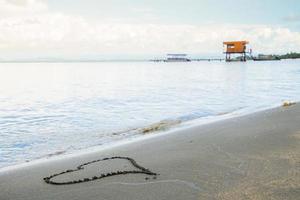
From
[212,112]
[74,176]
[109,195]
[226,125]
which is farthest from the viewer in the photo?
[212,112]

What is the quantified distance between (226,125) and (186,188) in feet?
21.9

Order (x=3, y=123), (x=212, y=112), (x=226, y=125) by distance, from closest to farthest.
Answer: (x=226, y=125) → (x=3, y=123) → (x=212, y=112)

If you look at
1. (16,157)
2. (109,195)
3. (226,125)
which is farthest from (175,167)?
(226,125)

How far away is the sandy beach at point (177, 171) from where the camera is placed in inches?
216

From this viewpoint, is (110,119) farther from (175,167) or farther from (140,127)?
(175,167)

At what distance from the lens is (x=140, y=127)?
13930mm

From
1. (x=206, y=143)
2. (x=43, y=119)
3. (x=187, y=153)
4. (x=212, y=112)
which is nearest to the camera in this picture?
(x=187, y=153)

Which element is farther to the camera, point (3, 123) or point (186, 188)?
point (3, 123)

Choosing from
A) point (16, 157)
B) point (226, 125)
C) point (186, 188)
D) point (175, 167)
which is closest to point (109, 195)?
point (186, 188)

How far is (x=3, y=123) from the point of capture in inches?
601

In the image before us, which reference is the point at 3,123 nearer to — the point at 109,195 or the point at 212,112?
the point at 212,112

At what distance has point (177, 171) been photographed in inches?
258

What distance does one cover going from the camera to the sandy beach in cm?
550

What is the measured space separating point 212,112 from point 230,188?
497 inches
